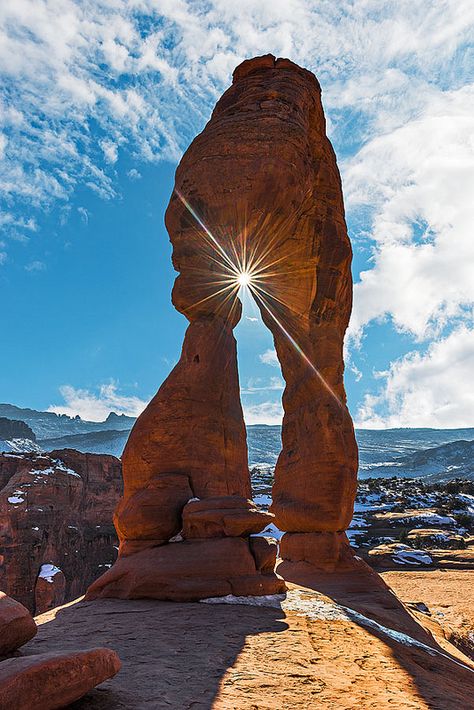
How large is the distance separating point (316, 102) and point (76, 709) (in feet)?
55.4

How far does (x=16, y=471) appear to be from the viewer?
132 feet

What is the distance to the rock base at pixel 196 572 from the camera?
8.46m

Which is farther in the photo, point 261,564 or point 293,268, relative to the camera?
point 293,268

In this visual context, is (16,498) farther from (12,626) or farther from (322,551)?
(12,626)

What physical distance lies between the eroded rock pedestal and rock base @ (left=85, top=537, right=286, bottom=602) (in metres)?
0.02

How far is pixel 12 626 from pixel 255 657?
2.56 metres

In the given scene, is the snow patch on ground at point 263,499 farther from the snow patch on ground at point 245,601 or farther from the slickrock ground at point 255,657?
the snow patch on ground at point 245,601

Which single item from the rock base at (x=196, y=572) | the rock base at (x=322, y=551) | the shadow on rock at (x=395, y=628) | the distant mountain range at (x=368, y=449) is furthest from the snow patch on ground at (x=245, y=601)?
the distant mountain range at (x=368, y=449)

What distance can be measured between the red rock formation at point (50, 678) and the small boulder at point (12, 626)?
81 cm

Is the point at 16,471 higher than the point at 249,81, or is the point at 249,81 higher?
the point at 249,81

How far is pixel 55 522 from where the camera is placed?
37.4 m

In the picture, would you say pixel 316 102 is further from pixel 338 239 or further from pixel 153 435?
pixel 153 435

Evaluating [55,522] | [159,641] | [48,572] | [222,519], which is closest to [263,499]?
[55,522]

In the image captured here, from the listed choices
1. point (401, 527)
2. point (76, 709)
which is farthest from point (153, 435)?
point (401, 527)
